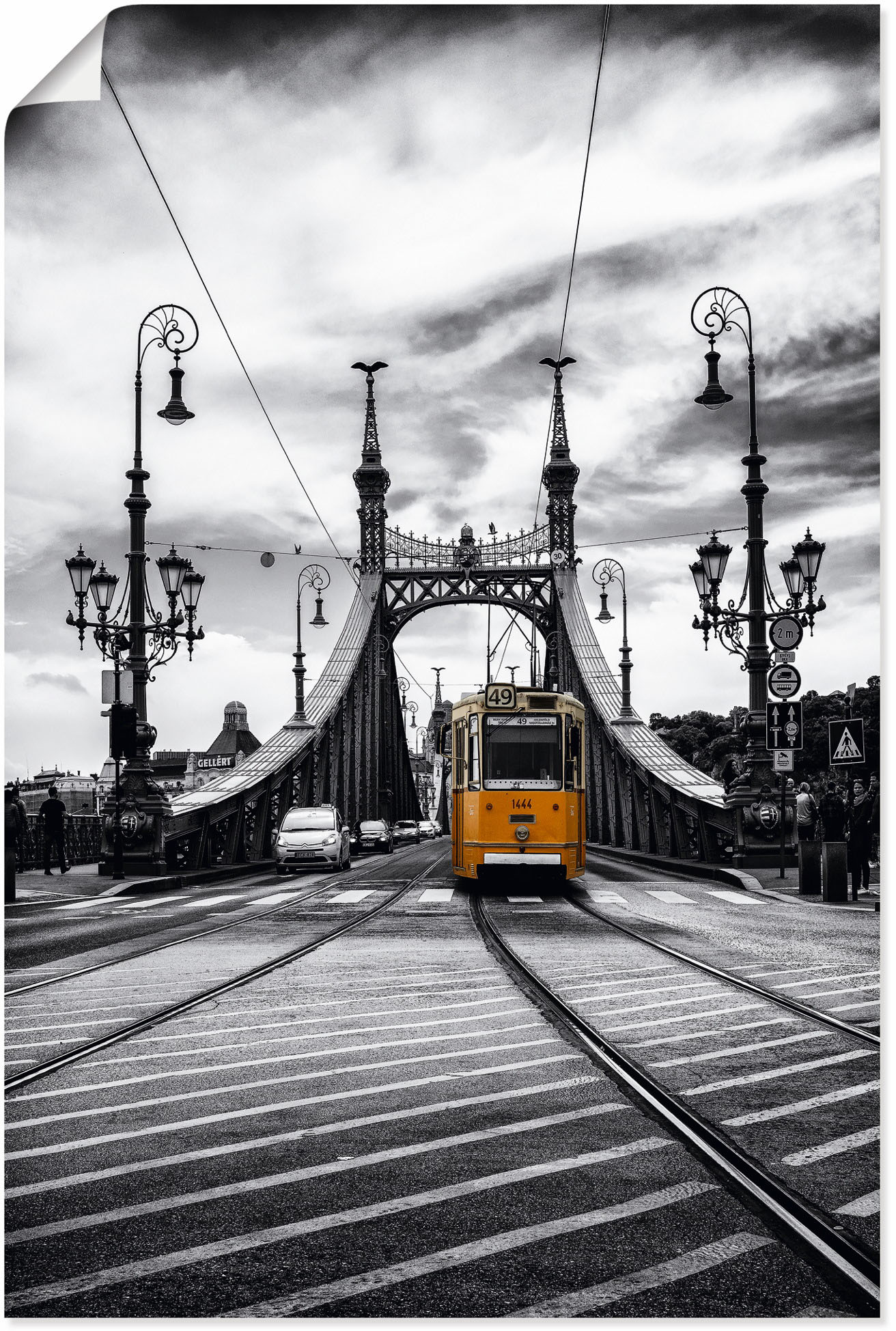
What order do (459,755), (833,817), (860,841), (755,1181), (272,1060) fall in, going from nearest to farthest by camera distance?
(755,1181)
(272,1060)
(833,817)
(860,841)
(459,755)

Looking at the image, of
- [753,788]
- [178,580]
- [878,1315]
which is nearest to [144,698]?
[178,580]

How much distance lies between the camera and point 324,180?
5.34 metres

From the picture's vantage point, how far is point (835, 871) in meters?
15.4

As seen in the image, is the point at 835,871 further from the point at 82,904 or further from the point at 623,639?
the point at 623,639

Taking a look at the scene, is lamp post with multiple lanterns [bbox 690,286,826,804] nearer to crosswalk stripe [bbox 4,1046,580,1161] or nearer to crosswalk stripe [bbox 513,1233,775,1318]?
crosswalk stripe [bbox 4,1046,580,1161]

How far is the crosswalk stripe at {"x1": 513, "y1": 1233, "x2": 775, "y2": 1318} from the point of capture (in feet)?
9.20

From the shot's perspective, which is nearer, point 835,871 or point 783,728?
point 835,871

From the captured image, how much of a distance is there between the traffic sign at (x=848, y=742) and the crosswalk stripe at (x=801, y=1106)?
33.6 feet

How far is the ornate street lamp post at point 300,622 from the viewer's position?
32.4 m

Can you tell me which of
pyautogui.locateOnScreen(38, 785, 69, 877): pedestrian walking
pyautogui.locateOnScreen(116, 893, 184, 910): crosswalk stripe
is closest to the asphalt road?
pyautogui.locateOnScreen(116, 893, 184, 910): crosswalk stripe

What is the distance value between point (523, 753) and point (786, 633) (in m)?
4.01

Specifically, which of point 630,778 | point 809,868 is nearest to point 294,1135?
point 809,868

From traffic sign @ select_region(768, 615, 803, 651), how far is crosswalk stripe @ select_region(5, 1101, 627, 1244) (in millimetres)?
13735

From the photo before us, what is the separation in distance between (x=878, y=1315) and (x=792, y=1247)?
36cm
